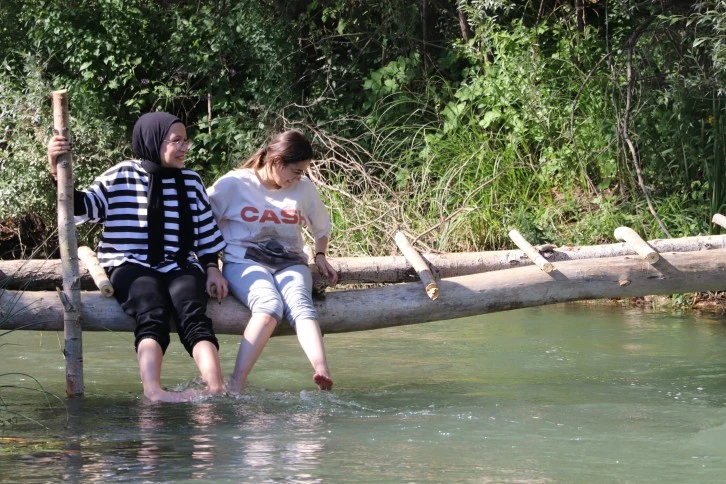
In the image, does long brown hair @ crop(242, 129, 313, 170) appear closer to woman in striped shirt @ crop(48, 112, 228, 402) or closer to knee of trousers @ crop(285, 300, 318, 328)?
woman in striped shirt @ crop(48, 112, 228, 402)

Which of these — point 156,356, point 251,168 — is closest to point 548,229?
point 251,168

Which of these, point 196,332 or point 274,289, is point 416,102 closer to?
point 274,289

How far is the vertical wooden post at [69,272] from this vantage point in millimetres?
6094

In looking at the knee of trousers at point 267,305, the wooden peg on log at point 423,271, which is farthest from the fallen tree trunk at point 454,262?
the knee of trousers at point 267,305

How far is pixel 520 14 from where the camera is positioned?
43.3 feet

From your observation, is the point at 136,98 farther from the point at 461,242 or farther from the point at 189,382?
the point at 189,382

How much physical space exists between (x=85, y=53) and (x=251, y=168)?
725 cm

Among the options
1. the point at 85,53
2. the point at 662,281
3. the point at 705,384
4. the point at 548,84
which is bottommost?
the point at 705,384

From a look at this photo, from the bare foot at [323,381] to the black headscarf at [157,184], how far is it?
100 centimetres

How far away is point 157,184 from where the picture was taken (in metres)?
6.39

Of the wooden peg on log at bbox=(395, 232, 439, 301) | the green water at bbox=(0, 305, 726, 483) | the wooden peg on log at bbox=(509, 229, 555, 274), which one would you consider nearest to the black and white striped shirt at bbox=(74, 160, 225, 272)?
the green water at bbox=(0, 305, 726, 483)

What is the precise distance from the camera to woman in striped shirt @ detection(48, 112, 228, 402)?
6180 mm

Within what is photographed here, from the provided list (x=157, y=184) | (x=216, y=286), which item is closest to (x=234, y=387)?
(x=216, y=286)

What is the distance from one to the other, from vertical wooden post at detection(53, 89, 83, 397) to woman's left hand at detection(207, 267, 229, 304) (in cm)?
71
